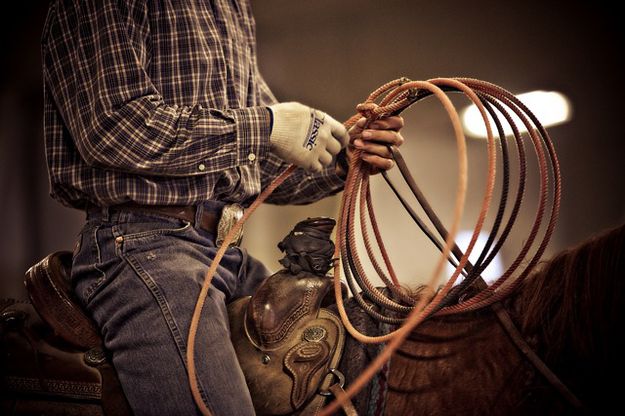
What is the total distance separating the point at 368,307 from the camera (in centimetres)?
90

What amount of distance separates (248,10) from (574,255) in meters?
1.13

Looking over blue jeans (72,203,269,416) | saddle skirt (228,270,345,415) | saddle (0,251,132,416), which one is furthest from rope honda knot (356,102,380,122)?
saddle (0,251,132,416)

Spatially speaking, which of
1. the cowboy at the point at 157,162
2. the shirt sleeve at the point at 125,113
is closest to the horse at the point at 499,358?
the cowboy at the point at 157,162

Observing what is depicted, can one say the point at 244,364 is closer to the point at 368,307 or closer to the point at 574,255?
the point at 368,307

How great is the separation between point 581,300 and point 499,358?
18 cm

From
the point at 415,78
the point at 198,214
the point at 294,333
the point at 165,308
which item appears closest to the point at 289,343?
the point at 294,333

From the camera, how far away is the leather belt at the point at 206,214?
3.18 feet

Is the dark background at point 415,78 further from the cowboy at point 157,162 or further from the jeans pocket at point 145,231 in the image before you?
the jeans pocket at point 145,231

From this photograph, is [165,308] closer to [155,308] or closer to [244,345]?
[155,308]

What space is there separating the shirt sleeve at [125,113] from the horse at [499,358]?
15.3 inches

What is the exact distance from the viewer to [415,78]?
281 centimetres

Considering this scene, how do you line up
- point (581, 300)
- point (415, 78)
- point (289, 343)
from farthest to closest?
point (415, 78), point (289, 343), point (581, 300)

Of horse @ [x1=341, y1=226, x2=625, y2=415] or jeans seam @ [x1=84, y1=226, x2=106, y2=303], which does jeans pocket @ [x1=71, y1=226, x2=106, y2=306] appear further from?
horse @ [x1=341, y1=226, x2=625, y2=415]

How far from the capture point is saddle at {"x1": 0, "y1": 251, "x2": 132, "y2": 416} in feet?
2.89
